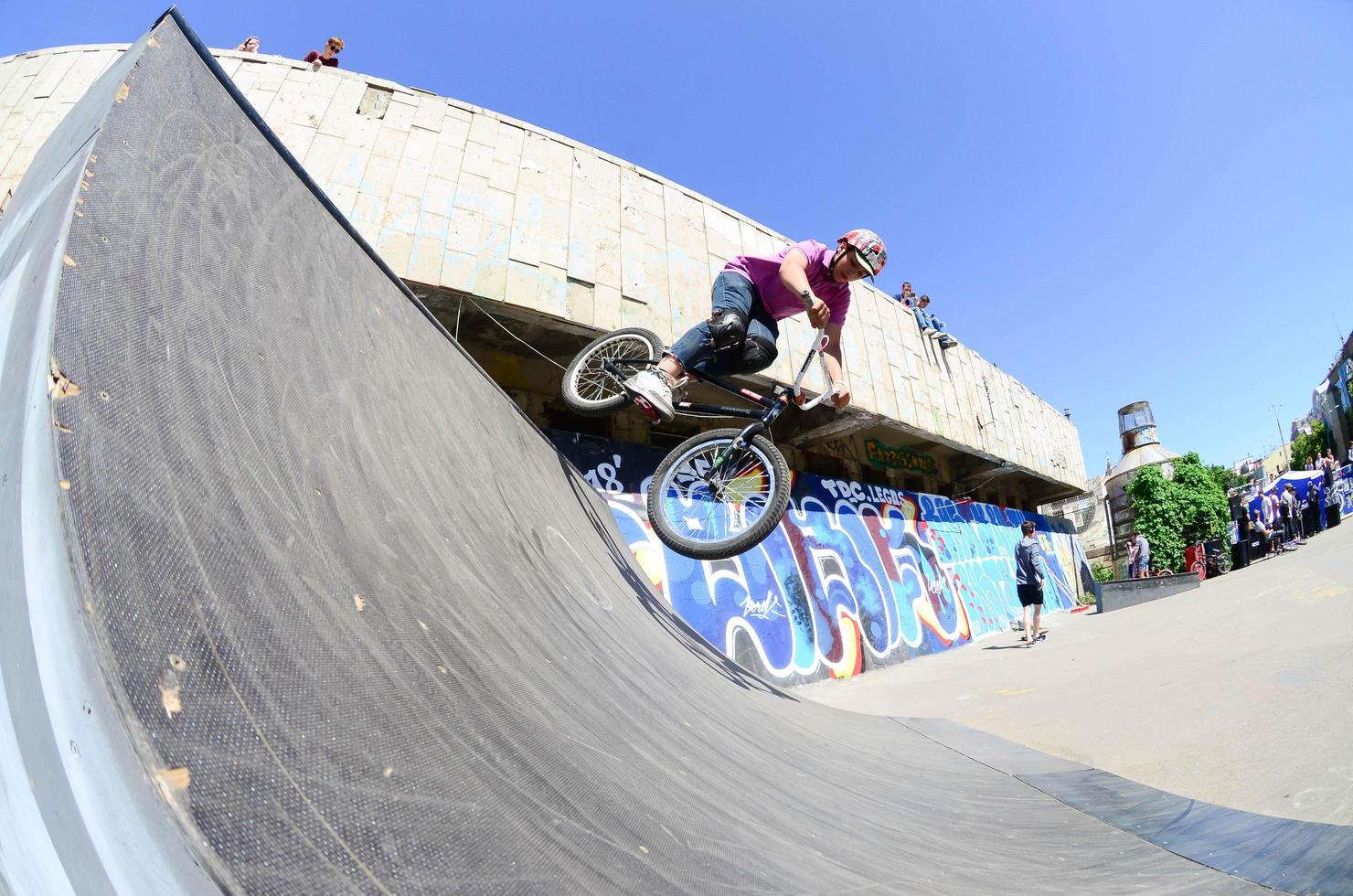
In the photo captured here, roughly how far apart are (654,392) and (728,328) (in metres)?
0.62

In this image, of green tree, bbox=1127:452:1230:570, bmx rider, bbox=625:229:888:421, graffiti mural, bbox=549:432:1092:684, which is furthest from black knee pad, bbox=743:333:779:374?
green tree, bbox=1127:452:1230:570

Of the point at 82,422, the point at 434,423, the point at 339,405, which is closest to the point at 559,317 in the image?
the point at 434,423

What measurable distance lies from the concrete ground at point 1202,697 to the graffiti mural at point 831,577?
1138 millimetres

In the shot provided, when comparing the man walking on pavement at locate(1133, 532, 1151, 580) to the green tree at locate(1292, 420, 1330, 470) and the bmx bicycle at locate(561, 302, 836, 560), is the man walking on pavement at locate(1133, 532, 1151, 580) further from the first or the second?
the green tree at locate(1292, 420, 1330, 470)

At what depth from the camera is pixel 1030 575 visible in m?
9.05

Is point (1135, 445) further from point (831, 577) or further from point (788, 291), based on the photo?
point (788, 291)

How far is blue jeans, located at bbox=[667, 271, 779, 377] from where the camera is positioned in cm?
408

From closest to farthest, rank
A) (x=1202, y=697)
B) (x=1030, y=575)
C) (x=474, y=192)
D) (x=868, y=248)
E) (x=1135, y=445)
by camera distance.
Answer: (x=1202, y=697) < (x=868, y=248) < (x=474, y=192) < (x=1030, y=575) < (x=1135, y=445)

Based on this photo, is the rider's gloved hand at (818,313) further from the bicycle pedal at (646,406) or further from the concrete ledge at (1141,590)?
the concrete ledge at (1141,590)

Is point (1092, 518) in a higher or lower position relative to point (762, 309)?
lower

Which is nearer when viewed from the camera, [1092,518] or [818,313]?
[818,313]

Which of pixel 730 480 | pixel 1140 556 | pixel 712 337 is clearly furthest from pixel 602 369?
pixel 1140 556

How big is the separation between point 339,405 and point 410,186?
6.22 metres

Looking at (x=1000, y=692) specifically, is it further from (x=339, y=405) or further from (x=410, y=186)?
(x=410, y=186)
